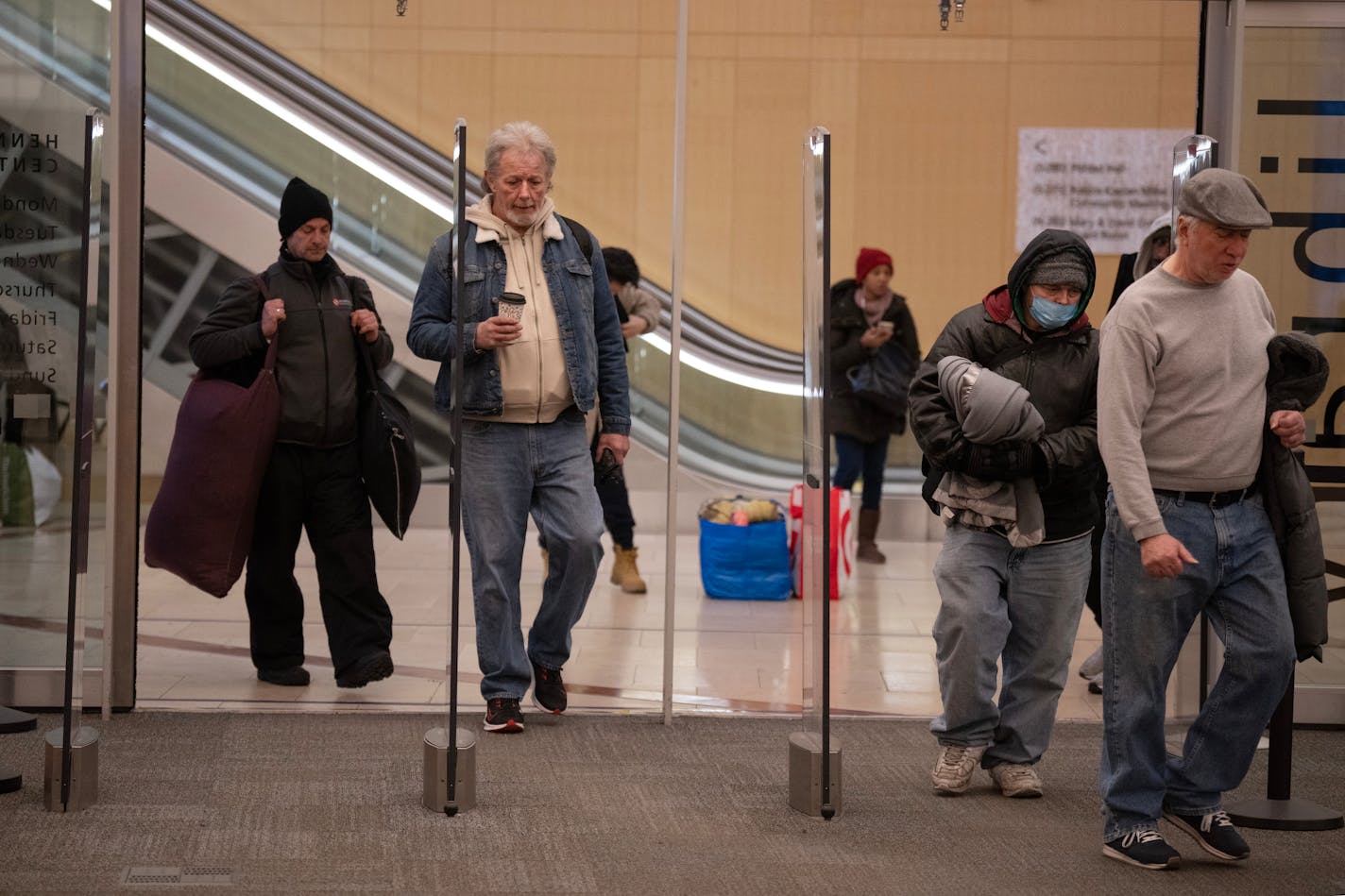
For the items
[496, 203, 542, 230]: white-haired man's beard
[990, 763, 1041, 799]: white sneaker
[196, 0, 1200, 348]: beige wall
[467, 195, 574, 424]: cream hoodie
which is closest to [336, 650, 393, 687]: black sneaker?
[467, 195, 574, 424]: cream hoodie

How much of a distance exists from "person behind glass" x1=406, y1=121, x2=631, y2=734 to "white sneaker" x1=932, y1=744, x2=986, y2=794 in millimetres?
1123

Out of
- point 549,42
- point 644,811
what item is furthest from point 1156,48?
point 644,811

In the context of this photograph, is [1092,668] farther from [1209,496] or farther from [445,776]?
[445,776]

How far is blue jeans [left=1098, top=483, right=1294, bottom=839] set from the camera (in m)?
3.37

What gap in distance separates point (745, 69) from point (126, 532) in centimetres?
288

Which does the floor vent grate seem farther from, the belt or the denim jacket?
the belt

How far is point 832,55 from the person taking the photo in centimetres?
647

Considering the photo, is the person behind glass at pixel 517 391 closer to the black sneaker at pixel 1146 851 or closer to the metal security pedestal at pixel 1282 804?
the black sneaker at pixel 1146 851

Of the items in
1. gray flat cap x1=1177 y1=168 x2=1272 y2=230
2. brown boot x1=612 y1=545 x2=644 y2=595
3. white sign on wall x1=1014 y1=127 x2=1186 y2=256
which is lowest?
brown boot x1=612 y1=545 x2=644 y2=595

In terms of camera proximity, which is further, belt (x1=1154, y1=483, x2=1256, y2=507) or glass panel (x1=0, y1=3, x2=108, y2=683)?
glass panel (x1=0, y1=3, x2=108, y2=683)

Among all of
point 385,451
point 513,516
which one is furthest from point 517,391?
point 385,451

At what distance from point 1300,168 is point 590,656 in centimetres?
268

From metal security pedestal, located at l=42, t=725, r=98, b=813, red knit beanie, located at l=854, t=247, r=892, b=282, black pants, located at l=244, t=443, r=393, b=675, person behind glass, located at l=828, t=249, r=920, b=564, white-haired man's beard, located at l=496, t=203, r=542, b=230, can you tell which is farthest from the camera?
person behind glass, located at l=828, t=249, r=920, b=564

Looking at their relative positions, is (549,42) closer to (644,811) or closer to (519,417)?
(519,417)
